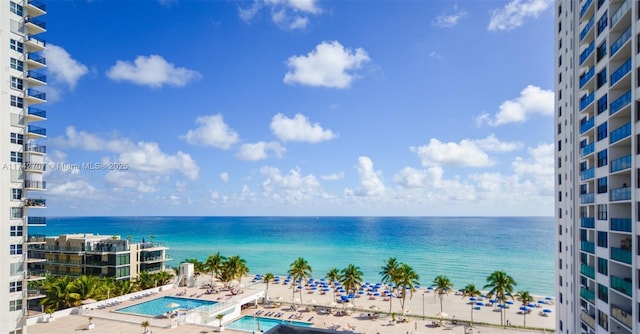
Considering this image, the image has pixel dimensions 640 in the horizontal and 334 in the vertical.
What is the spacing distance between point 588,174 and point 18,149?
42.1 m

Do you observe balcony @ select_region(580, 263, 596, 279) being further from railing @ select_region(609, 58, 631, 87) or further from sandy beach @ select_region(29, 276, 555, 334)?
sandy beach @ select_region(29, 276, 555, 334)

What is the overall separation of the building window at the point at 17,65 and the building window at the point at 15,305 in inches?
690

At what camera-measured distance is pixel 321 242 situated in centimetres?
16612

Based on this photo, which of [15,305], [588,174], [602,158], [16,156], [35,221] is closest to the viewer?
[602,158]

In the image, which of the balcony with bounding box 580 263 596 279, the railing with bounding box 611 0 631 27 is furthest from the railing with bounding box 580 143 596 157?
the balcony with bounding box 580 263 596 279

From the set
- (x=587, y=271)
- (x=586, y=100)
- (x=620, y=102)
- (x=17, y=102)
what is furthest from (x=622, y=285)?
(x=17, y=102)

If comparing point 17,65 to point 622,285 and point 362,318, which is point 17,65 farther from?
point 622,285

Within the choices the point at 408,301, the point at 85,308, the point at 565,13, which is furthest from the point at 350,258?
the point at 565,13

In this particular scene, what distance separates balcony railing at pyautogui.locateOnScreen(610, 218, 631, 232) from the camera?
2123cm

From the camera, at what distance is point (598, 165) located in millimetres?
25172

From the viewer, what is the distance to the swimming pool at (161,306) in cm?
3994

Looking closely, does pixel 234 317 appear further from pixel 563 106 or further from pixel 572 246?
pixel 563 106

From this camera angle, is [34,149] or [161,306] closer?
[34,149]

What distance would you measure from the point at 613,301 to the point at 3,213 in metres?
41.8
